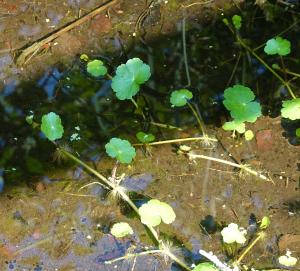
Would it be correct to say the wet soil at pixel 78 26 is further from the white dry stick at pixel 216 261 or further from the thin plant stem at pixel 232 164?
the white dry stick at pixel 216 261

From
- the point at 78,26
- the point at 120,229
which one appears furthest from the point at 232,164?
the point at 78,26

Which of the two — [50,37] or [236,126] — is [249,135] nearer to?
[236,126]

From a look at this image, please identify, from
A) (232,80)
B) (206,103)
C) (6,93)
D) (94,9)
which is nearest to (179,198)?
(206,103)

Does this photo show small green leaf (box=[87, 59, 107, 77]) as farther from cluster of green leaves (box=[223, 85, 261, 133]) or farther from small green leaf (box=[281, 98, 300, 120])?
small green leaf (box=[281, 98, 300, 120])

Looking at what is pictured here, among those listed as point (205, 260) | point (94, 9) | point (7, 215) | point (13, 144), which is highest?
point (94, 9)

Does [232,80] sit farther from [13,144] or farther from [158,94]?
[13,144]

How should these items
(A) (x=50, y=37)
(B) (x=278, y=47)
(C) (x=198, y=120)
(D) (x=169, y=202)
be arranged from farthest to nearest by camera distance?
(A) (x=50, y=37) < (B) (x=278, y=47) < (C) (x=198, y=120) < (D) (x=169, y=202)
